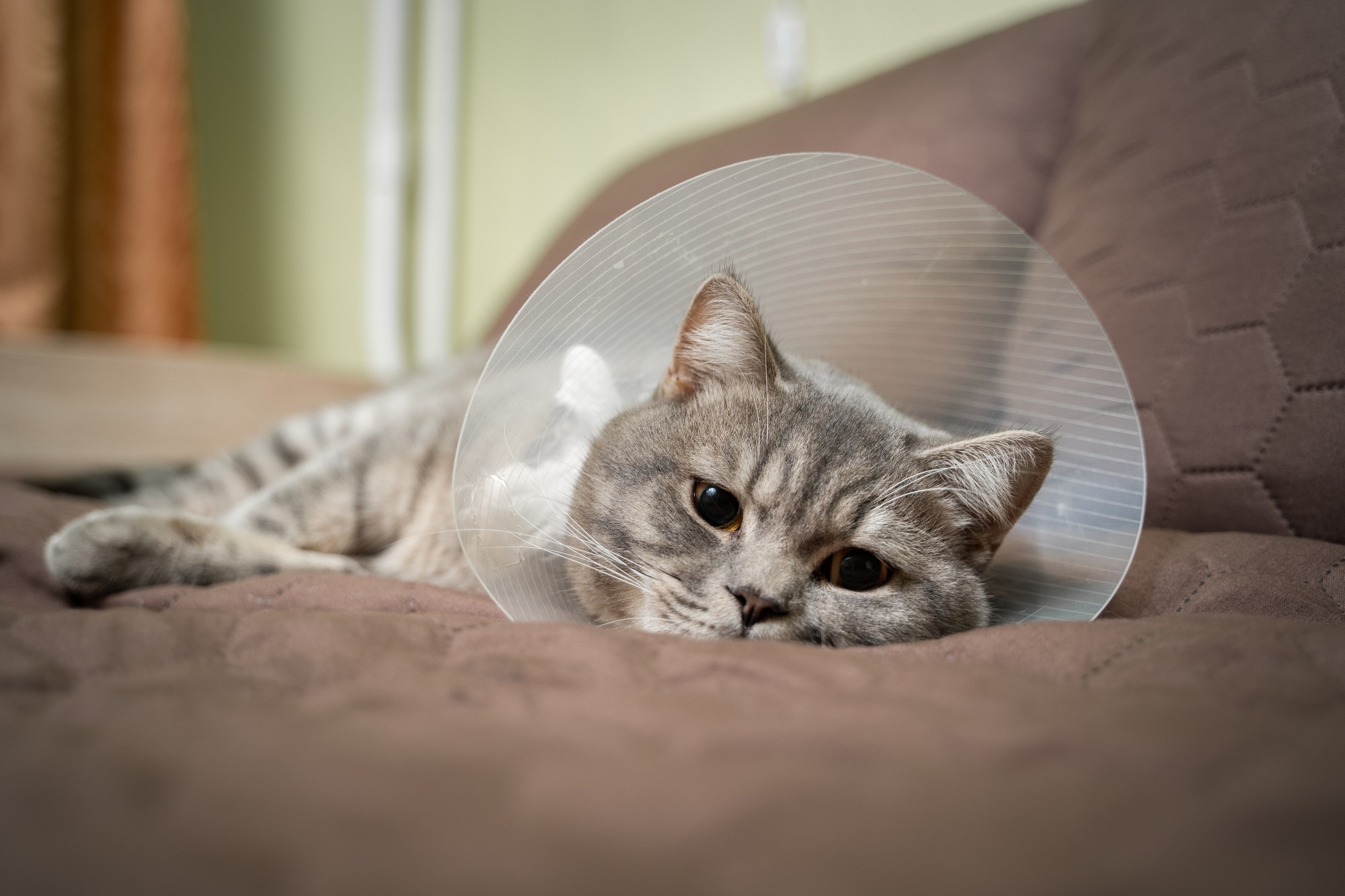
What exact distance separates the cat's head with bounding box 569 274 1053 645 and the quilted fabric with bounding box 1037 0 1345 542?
0.78 ft

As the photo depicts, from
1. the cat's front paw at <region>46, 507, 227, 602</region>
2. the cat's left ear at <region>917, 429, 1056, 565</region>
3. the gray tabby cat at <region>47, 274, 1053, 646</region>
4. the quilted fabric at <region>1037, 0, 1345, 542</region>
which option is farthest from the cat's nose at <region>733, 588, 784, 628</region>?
the cat's front paw at <region>46, 507, 227, 602</region>

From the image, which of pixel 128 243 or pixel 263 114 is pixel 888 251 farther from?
pixel 263 114

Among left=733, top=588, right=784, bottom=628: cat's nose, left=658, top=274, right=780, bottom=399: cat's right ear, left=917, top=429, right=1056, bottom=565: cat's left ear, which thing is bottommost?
left=733, top=588, right=784, bottom=628: cat's nose

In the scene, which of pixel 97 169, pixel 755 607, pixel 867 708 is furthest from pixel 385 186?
pixel 867 708

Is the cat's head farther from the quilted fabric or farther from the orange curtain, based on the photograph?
the orange curtain

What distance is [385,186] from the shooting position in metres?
2.50

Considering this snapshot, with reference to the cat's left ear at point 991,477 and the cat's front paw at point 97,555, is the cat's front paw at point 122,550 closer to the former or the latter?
the cat's front paw at point 97,555

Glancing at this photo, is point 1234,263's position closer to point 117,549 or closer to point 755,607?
point 755,607

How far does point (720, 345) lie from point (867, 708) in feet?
1.51

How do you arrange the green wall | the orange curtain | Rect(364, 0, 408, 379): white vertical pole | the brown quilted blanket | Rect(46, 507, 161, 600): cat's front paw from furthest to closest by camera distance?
Rect(364, 0, 408, 379): white vertical pole → the green wall → the orange curtain → Rect(46, 507, 161, 600): cat's front paw → the brown quilted blanket

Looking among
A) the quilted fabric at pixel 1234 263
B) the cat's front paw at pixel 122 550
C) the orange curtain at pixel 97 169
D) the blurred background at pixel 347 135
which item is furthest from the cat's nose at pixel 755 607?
the orange curtain at pixel 97 169

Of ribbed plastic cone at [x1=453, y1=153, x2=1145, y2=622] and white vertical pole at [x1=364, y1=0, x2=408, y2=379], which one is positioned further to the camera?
white vertical pole at [x1=364, y1=0, x2=408, y2=379]

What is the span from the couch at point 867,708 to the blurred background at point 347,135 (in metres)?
1.29

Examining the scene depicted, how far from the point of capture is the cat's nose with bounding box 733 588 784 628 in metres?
0.69
